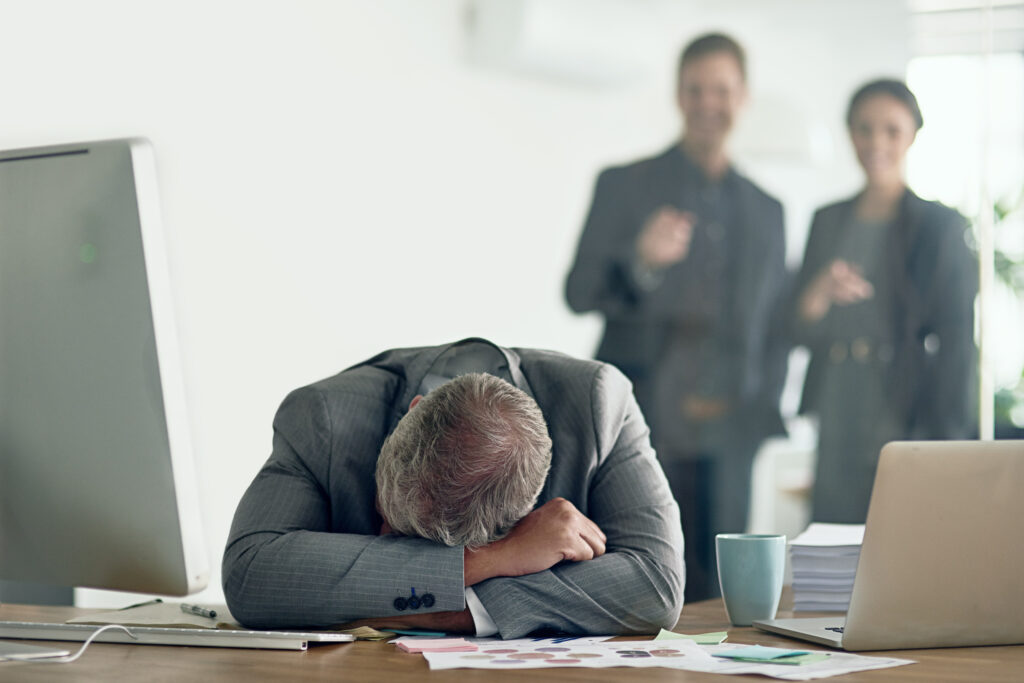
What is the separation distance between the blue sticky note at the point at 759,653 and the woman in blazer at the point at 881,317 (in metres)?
2.60

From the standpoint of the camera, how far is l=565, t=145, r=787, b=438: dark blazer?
333cm

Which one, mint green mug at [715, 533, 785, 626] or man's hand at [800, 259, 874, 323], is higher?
man's hand at [800, 259, 874, 323]

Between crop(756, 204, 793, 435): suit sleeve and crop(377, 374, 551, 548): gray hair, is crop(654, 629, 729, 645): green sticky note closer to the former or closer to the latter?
crop(377, 374, 551, 548): gray hair

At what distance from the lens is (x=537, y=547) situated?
1.16 meters

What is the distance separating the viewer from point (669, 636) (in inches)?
42.3

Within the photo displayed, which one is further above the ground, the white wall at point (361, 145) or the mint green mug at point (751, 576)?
the white wall at point (361, 145)

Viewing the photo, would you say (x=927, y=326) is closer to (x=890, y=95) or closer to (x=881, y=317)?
(x=881, y=317)

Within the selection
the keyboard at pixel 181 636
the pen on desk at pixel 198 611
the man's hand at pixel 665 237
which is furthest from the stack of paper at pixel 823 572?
the man's hand at pixel 665 237

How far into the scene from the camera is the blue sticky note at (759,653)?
0.91 meters

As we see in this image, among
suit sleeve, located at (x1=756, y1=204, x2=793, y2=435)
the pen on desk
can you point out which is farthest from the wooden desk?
suit sleeve, located at (x1=756, y1=204, x2=793, y2=435)

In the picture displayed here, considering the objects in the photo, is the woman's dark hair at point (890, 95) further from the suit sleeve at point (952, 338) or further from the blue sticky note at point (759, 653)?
the blue sticky note at point (759, 653)

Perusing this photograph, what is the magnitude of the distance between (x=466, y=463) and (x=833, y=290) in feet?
8.69

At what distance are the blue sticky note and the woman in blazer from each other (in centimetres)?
260

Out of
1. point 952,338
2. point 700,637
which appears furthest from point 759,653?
point 952,338
